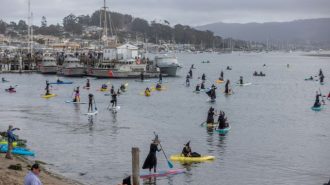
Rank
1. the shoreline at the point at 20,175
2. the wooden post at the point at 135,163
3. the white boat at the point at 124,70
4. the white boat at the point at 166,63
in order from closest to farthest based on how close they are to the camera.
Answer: the shoreline at the point at 20,175, the wooden post at the point at 135,163, the white boat at the point at 124,70, the white boat at the point at 166,63

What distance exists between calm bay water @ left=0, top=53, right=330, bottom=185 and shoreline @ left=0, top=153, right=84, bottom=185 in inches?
49.5

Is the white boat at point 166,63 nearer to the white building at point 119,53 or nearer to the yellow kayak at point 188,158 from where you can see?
the white building at point 119,53

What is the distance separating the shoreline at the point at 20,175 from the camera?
2130 centimetres

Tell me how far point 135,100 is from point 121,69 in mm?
33202

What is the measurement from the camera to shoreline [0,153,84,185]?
21297 mm

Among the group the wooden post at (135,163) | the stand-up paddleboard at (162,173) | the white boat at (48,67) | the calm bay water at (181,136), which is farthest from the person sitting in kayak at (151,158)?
the white boat at (48,67)

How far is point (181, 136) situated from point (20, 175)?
60.7ft

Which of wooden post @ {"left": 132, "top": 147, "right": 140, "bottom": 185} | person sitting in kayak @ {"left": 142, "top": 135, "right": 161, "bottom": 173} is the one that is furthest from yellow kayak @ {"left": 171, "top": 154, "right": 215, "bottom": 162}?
wooden post @ {"left": 132, "top": 147, "right": 140, "bottom": 185}

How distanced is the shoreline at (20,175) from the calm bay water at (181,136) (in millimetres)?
1258

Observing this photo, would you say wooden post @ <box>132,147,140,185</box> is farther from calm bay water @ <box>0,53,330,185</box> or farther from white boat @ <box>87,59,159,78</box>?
white boat @ <box>87,59,159,78</box>

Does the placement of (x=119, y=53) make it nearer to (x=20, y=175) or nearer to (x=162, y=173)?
(x=162, y=173)

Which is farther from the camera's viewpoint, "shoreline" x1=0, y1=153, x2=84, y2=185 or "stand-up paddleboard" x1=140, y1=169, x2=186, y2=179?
"stand-up paddleboard" x1=140, y1=169, x2=186, y2=179

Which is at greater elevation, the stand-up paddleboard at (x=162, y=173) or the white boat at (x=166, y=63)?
the white boat at (x=166, y=63)

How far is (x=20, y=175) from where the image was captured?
23.0 meters
